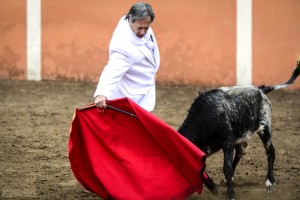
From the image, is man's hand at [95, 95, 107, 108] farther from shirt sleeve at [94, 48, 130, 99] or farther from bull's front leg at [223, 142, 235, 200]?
bull's front leg at [223, 142, 235, 200]

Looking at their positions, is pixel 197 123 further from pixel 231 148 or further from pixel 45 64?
pixel 45 64

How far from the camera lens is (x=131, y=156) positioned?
6184 mm

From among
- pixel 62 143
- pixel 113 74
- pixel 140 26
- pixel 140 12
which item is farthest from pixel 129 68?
pixel 62 143

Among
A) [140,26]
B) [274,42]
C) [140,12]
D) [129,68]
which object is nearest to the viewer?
[140,12]

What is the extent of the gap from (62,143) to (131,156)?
292 centimetres

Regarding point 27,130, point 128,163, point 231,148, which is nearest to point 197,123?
point 231,148

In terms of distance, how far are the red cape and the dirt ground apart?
64cm

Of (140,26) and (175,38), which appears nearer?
(140,26)

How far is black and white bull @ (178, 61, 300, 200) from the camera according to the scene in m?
6.52

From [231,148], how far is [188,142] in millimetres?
764

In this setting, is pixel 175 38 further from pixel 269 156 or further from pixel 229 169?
pixel 229 169

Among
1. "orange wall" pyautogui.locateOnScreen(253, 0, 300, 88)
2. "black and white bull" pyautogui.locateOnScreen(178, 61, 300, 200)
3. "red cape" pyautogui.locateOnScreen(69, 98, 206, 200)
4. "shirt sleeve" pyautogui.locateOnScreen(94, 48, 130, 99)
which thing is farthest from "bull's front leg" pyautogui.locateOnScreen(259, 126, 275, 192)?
"orange wall" pyautogui.locateOnScreen(253, 0, 300, 88)

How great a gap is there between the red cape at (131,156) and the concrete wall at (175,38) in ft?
20.2

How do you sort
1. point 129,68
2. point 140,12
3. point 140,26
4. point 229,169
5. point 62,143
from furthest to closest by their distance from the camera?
1. point 62,143
2. point 229,169
3. point 129,68
4. point 140,26
5. point 140,12
